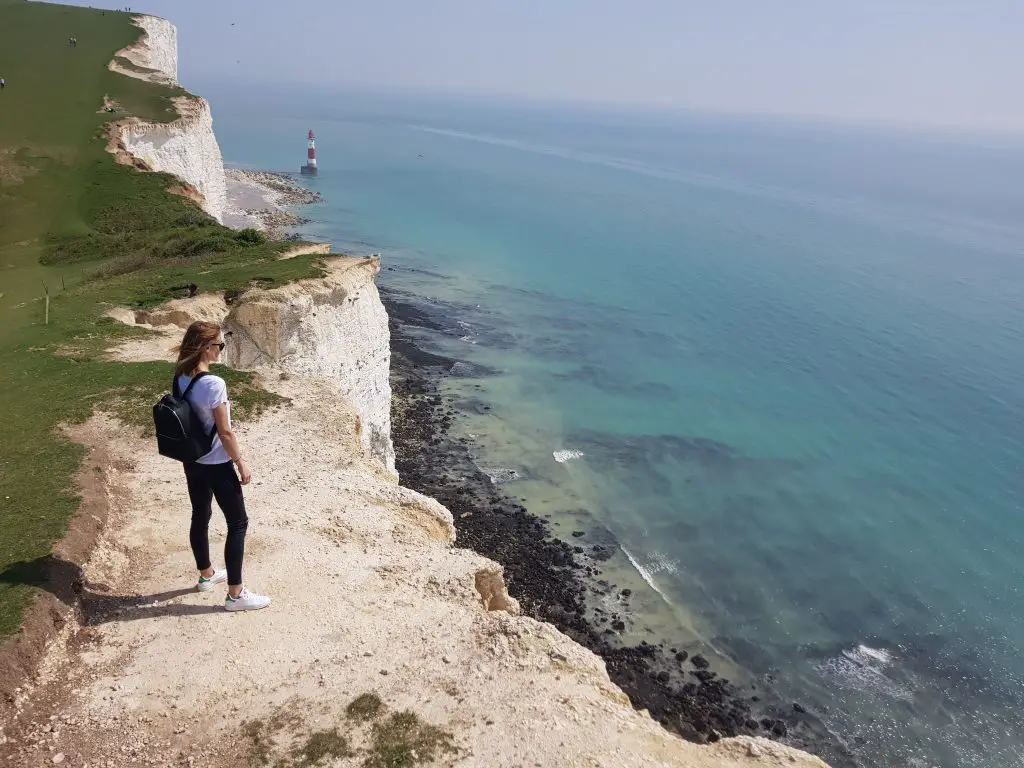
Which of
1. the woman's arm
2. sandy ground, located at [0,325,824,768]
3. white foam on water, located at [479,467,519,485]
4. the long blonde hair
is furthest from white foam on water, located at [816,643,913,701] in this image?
the long blonde hair

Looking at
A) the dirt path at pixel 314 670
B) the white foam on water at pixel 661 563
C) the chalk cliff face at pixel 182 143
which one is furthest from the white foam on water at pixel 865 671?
the chalk cliff face at pixel 182 143

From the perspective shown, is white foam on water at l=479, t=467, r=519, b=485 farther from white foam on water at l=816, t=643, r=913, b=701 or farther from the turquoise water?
white foam on water at l=816, t=643, r=913, b=701

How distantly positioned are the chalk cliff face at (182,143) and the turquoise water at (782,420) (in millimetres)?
17023

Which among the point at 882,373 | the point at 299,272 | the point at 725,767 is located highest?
the point at 299,272

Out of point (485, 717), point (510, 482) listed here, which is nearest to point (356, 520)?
point (485, 717)

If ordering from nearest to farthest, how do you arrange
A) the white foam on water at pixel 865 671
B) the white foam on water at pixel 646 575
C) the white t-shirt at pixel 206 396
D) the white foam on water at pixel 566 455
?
the white t-shirt at pixel 206 396 → the white foam on water at pixel 865 671 → the white foam on water at pixel 646 575 → the white foam on water at pixel 566 455

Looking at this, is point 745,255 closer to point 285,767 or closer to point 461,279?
point 461,279

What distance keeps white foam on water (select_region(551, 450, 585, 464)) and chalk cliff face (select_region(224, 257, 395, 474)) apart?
9630 mm

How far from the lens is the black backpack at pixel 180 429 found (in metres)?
7.82

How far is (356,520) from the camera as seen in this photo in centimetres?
1261

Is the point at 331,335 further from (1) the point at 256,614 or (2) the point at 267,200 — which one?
(2) the point at 267,200

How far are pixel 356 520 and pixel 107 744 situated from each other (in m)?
5.77

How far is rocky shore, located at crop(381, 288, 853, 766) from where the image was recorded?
2117 centimetres

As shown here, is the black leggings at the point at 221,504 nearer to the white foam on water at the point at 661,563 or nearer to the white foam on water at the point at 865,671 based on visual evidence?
the white foam on water at the point at 661,563
